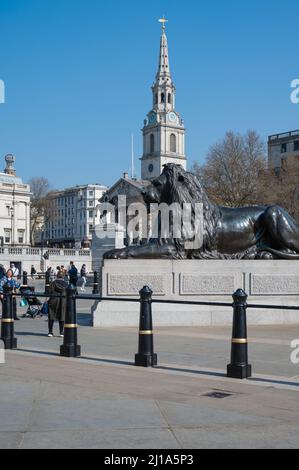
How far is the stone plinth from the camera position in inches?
570

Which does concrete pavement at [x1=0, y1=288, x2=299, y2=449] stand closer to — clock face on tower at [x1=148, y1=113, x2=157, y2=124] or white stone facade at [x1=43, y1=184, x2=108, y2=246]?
clock face on tower at [x1=148, y1=113, x2=157, y2=124]

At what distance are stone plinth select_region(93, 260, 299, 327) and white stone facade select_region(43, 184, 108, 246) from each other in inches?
5783

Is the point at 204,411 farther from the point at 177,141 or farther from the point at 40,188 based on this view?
the point at 177,141

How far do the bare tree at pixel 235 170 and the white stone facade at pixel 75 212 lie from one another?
10838cm

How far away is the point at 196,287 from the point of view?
49.0 feet

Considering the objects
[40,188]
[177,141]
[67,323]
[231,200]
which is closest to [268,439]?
[67,323]

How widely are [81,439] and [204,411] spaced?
163 centimetres

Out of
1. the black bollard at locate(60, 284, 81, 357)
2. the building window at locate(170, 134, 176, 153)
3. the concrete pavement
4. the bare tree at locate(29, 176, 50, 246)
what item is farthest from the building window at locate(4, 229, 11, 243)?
the black bollard at locate(60, 284, 81, 357)

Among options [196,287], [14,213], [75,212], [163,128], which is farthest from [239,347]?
[75,212]

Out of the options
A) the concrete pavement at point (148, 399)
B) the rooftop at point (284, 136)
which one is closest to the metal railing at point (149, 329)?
the concrete pavement at point (148, 399)

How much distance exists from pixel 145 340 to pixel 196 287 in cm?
557

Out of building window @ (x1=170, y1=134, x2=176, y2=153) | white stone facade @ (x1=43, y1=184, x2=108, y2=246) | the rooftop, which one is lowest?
white stone facade @ (x1=43, y1=184, x2=108, y2=246)

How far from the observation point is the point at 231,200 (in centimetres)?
5372

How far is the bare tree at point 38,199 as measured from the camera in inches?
4904
